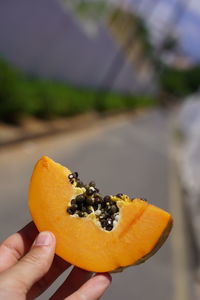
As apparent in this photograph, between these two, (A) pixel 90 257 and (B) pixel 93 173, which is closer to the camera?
(A) pixel 90 257

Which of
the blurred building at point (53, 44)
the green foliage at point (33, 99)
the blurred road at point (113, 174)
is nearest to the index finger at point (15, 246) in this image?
the blurred road at point (113, 174)

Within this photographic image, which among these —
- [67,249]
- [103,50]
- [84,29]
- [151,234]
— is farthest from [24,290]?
[103,50]

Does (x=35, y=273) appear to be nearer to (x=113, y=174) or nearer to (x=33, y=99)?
(x=113, y=174)

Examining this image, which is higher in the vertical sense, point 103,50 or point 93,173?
point 103,50

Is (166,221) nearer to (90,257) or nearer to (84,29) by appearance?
(90,257)

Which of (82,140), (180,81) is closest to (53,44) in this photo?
(82,140)

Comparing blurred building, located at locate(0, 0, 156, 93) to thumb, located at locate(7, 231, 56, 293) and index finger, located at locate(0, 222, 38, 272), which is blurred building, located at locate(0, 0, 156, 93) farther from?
thumb, located at locate(7, 231, 56, 293)

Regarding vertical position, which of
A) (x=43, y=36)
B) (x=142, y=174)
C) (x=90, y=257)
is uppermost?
(x=43, y=36)

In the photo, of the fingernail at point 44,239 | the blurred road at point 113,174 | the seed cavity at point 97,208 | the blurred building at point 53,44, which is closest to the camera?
the fingernail at point 44,239

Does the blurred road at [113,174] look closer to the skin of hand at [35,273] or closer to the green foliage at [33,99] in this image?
the green foliage at [33,99]
